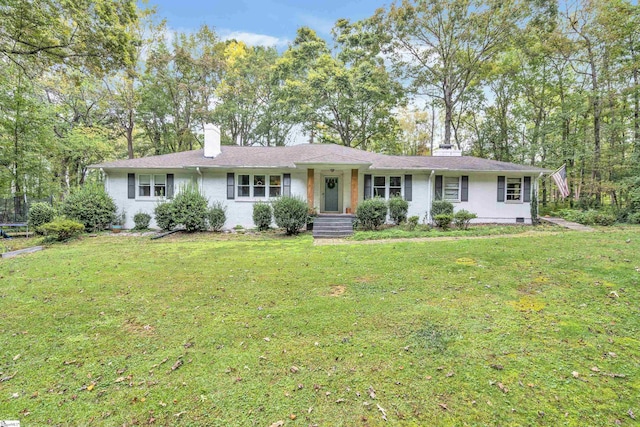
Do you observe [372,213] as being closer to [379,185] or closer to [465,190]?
[379,185]

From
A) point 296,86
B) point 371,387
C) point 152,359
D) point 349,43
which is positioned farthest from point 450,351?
point 349,43

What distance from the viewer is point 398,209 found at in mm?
12258

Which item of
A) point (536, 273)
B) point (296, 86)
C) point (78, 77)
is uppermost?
point (296, 86)

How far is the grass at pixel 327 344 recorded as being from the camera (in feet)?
7.40

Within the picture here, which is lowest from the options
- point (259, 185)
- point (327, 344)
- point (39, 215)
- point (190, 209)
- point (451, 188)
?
point (327, 344)

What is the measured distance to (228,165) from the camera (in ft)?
41.8

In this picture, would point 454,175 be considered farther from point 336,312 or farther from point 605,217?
point 336,312

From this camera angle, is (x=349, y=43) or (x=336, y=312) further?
(x=349, y=43)

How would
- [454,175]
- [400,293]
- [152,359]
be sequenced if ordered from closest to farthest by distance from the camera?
[152,359] < [400,293] < [454,175]

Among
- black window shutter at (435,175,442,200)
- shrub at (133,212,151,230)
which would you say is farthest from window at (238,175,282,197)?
black window shutter at (435,175,442,200)

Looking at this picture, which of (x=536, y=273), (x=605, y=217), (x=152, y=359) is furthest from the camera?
(x=605, y=217)

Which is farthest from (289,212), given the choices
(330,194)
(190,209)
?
(190,209)

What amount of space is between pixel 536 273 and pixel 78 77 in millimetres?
12251

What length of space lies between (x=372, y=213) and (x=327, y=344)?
8.71 meters
